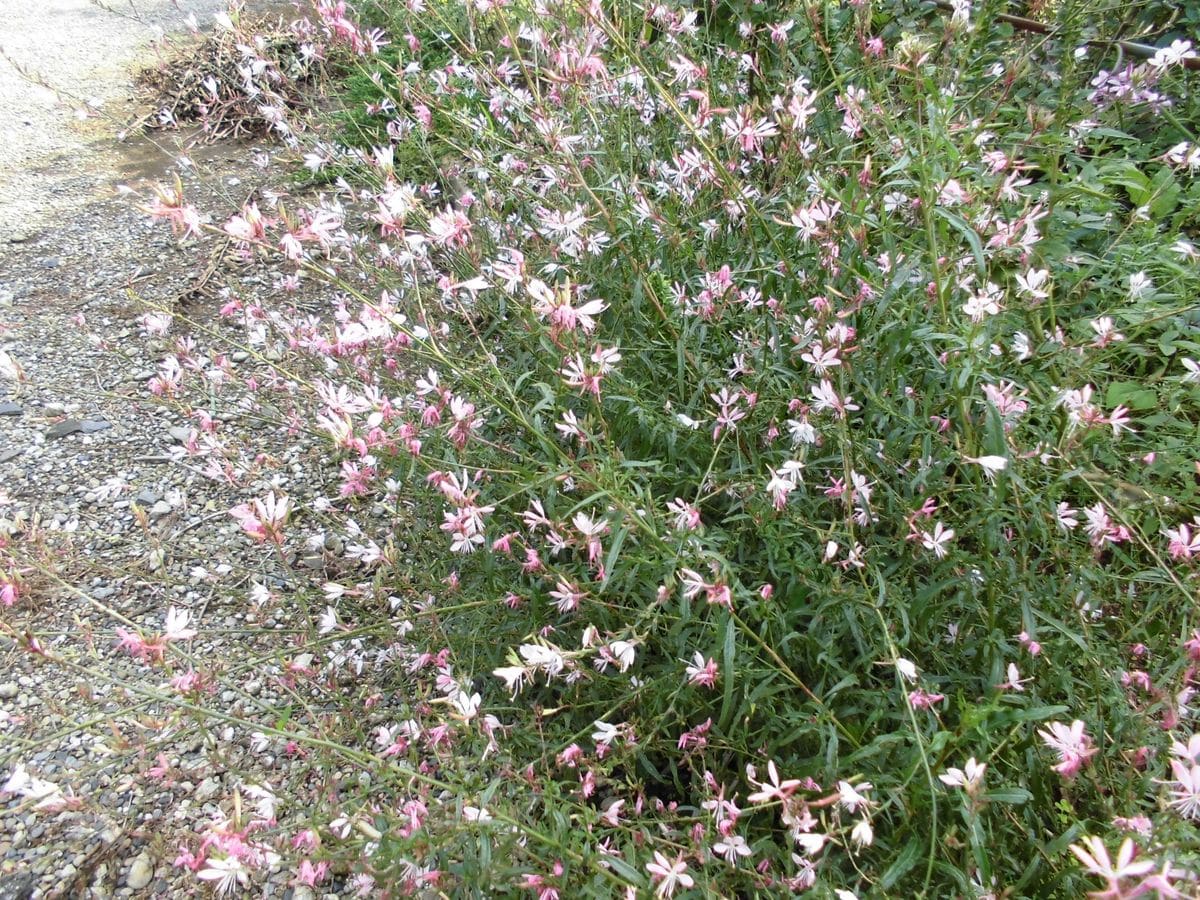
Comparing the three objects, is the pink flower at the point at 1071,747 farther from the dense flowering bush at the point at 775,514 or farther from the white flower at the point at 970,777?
the white flower at the point at 970,777

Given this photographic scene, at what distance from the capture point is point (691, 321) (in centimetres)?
224

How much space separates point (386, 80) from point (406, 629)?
3630 mm

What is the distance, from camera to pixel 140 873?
6.45 feet

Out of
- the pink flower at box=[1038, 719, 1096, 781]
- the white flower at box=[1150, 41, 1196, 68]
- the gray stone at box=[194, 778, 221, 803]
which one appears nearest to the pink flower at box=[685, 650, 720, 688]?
the pink flower at box=[1038, 719, 1096, 781]

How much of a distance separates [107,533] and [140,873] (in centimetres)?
127

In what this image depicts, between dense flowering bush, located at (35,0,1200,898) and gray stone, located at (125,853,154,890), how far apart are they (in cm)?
28

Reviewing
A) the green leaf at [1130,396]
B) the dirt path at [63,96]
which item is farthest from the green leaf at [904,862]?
the dirt path at [63,96]

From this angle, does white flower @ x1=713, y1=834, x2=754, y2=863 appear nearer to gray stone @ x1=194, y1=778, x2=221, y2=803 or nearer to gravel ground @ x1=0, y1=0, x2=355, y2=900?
gravel ground @ x1=0, y1=0, x2=355, y2=900

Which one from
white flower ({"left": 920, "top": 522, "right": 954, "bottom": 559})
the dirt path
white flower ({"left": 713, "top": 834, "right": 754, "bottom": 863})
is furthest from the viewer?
the dirt path

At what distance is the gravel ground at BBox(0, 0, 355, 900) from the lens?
195 cm

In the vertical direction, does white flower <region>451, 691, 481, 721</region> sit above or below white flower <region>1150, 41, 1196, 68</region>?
below

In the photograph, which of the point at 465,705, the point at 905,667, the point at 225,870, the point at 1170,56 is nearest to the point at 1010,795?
the point at 905,667

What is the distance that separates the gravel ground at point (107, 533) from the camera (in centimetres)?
195

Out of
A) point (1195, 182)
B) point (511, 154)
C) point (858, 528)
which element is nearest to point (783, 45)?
point (511, 154)
